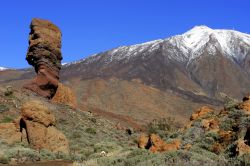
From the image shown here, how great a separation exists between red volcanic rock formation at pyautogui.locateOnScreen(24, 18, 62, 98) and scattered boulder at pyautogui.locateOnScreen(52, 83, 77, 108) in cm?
82

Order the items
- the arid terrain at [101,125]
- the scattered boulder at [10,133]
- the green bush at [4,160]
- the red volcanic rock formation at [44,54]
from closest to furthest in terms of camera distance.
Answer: the arid terrain at [101,125]
the green bush at [4,160]
the scattered boulder at [10,133]
the red volcanic rock formation at [44,54]

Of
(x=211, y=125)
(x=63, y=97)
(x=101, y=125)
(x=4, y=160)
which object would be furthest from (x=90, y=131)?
(x=4, y=160)

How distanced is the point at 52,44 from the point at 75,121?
853cm

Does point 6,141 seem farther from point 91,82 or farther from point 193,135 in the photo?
point 91,82

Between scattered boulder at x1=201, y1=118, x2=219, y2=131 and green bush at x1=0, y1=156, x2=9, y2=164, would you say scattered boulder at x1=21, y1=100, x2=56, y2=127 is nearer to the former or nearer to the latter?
green bush at x1=0, y1=156, x2=9, y2=164

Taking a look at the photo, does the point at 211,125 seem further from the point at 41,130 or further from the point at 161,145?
the point at 41,130

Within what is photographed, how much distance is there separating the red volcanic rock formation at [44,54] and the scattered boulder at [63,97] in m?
0.82

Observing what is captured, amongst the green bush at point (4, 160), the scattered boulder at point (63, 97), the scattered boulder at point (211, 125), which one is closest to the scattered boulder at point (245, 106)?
the scattered boulder at point (211, 125)

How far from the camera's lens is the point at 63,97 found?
5025cm

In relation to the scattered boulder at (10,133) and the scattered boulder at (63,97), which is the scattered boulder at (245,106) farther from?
the scattered boulder at (63,97)

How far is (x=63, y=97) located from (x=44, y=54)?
5.45 metres

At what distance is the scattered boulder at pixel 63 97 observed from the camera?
163 feet

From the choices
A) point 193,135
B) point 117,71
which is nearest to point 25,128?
point 193,135

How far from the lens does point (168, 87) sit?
164m
